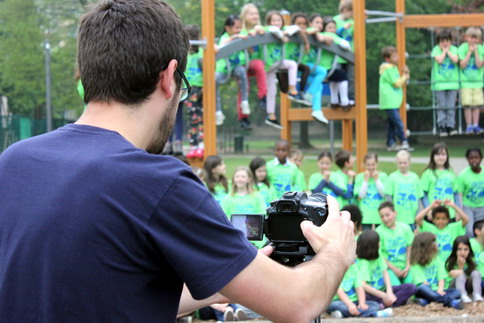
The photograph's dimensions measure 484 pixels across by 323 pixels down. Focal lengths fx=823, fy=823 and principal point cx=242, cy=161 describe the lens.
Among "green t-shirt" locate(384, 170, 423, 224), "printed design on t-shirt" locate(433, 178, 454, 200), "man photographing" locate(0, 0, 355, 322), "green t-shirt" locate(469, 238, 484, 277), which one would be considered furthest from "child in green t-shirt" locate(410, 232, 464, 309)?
"man photographing" locate(0, 0, 355, 322)

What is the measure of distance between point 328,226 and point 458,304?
5.95 metres

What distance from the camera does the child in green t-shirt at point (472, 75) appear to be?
1094 cm

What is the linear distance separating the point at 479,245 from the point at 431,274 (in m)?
0.61

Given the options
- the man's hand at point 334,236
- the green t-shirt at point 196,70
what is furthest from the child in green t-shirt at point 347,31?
the man's hand at point 334,236

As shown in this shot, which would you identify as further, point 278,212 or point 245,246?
point 278,212

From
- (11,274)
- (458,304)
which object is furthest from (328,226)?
(458,304)

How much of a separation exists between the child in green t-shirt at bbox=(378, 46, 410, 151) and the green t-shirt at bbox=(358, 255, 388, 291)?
144 inches

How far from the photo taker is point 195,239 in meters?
1.69

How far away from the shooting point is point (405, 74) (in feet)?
36.1

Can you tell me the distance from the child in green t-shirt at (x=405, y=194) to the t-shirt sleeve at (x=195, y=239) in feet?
23.9

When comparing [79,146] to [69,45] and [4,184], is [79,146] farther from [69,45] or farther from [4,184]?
[69,45]

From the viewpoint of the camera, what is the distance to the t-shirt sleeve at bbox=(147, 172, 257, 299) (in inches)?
65.9

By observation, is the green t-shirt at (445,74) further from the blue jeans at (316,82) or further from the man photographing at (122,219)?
the man photographing at (122,219)

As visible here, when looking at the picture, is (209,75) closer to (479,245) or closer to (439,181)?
(439,181)
